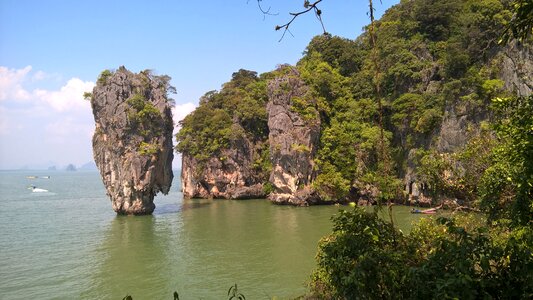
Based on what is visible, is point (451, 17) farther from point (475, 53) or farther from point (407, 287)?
point (407, 287)

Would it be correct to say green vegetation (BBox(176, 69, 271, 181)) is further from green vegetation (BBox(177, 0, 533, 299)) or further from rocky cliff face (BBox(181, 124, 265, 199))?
rocky cliff face (BBox(181, 124, 265, 199))

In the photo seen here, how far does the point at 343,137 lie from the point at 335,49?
1225 centimetres

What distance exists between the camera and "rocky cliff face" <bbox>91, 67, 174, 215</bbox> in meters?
29.6

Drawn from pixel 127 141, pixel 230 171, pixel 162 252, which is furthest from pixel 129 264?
pixel 230 171

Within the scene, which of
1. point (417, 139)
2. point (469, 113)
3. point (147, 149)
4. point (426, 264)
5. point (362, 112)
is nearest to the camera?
point (426, 264)

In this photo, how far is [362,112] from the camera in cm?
3469

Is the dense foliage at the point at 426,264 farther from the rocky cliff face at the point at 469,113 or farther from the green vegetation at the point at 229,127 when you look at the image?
the green vegetation at the point at 229,127

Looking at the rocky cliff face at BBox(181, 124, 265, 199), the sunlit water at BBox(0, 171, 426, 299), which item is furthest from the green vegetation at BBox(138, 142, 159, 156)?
the rocky cliff face at BBox(181, 124, 265, 199)

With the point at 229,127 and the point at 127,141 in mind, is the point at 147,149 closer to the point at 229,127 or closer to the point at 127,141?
the point at 127,141

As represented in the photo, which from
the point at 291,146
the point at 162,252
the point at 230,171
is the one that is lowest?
the point at 162,252

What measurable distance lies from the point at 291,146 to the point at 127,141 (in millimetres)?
14048

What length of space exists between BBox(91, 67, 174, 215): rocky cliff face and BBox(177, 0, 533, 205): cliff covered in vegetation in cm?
1047

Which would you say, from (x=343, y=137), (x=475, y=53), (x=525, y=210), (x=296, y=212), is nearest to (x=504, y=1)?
(x=475, y=53)

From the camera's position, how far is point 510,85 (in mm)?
23906
